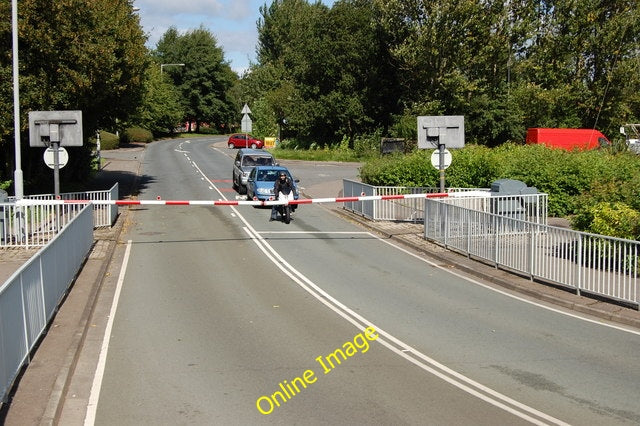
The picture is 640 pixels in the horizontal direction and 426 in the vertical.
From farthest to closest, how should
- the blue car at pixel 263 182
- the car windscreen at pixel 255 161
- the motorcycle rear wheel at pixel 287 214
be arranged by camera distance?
the car windscreen at pixel 255 161 → the blue car at pixel 263 182 → the motorcycle rear wheel at pixel 287 214

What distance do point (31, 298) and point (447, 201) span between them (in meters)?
13.7

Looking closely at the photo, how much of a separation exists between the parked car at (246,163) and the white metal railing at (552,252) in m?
15.0

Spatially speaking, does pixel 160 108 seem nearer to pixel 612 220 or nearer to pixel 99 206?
pixel 99 206

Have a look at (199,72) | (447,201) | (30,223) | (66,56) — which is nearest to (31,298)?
(30,223)

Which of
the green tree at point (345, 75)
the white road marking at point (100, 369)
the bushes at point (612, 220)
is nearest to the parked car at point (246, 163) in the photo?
the white road marking at point (100, 369)

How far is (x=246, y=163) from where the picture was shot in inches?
1288

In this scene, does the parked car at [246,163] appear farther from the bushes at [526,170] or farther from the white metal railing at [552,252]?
the white metal railing at [552,252]

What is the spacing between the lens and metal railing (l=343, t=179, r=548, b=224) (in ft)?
66.7

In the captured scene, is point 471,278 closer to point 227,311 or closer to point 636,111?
point 227,311

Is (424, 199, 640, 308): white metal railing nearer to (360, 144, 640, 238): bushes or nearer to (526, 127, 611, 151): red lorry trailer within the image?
(360, 144, 640, 238): bushes

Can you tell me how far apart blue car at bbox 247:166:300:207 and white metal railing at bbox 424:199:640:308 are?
1061 cm

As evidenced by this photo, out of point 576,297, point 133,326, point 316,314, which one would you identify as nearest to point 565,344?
point 576,297

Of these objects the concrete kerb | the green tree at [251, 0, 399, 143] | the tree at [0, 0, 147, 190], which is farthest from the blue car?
the green tree at [251, 0, 399, 143]

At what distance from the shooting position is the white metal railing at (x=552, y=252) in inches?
497
